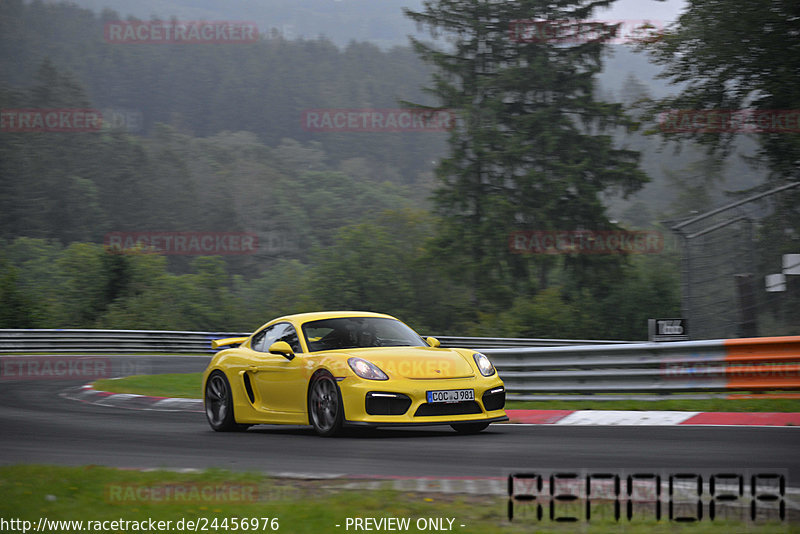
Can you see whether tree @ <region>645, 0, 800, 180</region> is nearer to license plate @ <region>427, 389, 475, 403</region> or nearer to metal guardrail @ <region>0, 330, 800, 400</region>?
metal guardrail @ <region>0, 330, 800, 400</region>

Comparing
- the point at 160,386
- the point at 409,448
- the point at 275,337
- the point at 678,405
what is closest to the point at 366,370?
the point at 409,448

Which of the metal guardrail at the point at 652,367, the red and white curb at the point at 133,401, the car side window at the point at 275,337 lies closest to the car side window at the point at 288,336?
the car side window at the point at 275,337

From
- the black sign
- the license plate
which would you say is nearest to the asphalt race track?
the license plate

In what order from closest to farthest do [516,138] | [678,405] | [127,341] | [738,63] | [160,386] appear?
[678,405]
[160,386]
[738,63]
[127,341]
[516,138]

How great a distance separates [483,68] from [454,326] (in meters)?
14.2

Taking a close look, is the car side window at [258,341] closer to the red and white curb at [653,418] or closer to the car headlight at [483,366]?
the car headlight at [483,366]

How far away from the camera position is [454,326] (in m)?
53.5

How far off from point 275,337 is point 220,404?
3.47 feet

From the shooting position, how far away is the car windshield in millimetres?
10062

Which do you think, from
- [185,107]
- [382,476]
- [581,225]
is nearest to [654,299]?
[581,225]

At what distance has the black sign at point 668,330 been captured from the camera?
478 inches

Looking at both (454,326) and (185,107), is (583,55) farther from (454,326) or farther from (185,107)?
(185,107)

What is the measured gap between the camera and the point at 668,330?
12.2 meters

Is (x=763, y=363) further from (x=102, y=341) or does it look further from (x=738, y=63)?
(x=102, y=341)
